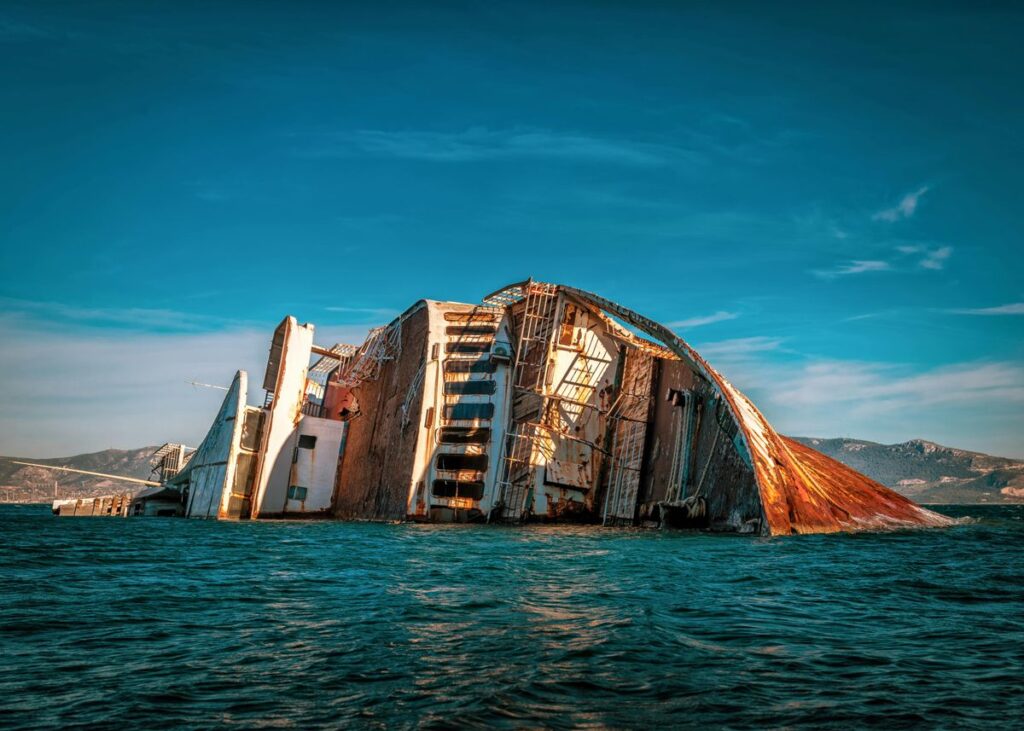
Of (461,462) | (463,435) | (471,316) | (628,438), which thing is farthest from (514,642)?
(471,316)

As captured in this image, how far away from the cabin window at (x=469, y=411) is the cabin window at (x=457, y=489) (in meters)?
2.95

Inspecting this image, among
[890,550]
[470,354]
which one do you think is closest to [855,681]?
[890,550]

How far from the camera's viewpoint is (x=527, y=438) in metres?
34.6

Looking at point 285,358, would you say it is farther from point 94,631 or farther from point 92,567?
point 94,631

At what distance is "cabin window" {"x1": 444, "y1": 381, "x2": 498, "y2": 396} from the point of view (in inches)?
1412

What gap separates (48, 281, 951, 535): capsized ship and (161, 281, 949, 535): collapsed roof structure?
0.07 m

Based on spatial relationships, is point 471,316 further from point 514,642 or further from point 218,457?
point 514,642

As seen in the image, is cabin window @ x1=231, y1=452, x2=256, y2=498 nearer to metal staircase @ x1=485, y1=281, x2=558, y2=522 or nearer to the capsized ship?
the capsized ship

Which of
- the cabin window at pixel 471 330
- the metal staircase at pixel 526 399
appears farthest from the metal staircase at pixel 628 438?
the cabin window at pixel 471 330

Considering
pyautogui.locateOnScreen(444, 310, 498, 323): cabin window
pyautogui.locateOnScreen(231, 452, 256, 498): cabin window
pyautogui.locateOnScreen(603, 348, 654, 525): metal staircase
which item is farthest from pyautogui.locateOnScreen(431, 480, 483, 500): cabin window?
pyautogui.locateOnScreen(231, 452, 256, 498): cabin window

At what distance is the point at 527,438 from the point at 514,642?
84.7ft

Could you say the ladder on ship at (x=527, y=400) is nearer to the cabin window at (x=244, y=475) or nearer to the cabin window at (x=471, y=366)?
the cabin window at (x=471, y=366)

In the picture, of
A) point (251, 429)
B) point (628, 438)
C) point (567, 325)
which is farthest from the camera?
point (251, 429)

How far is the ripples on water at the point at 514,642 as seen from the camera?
6344 mm
